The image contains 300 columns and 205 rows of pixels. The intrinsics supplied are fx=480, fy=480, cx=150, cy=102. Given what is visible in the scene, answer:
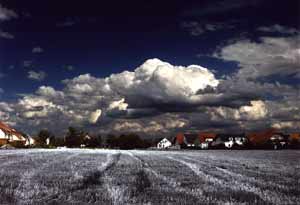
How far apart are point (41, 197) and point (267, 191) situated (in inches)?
261

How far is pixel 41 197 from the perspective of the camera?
40.3 ft

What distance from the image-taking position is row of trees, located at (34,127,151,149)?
139725 millimetres

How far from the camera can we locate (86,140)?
160250mm

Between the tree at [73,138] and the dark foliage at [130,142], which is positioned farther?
the tree at [73,138]

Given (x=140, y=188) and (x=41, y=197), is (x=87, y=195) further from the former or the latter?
(x=140, y=188)

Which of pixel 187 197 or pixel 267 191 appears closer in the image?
pixel 187 197

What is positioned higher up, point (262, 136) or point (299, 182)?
point (262, 136)

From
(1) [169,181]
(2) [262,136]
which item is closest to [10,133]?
(2) [262,136]

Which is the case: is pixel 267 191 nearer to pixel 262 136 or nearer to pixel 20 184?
pixel 20 184

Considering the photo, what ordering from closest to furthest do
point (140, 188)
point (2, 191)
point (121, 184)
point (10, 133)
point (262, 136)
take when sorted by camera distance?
point (2, 191)
point (140, 188)
point (121, 184)
point (10, 133)
point (262, 136)

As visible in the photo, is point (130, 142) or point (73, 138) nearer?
point (130, 142)

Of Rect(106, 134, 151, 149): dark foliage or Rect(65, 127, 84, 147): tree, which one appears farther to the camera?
Rect(65, 127, 84, 147): tree

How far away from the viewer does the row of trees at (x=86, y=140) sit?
140m

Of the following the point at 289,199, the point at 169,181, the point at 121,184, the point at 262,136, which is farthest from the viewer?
the point at 262,136
